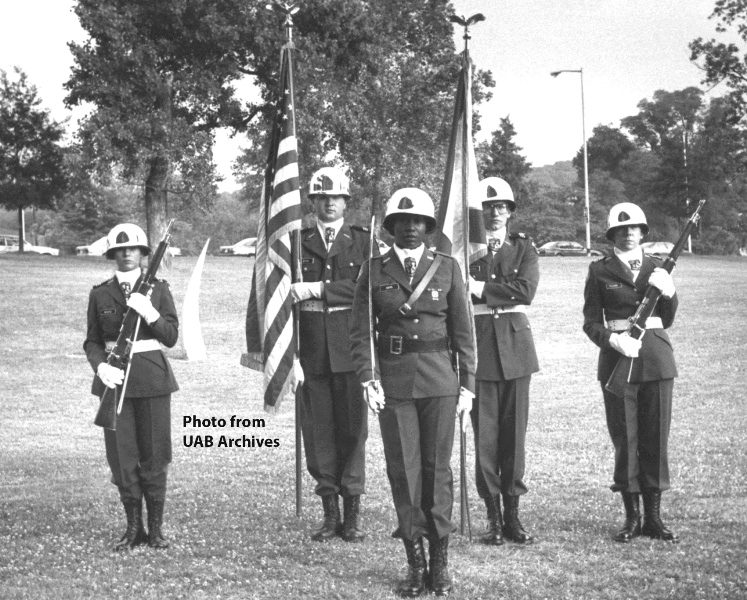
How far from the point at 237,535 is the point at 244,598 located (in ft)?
5.17

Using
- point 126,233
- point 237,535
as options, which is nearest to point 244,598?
point 237,535

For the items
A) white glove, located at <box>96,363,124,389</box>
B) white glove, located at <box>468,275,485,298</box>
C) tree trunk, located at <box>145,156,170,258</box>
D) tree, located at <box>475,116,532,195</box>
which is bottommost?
white glove, located at <box>96,363,124,389</box>

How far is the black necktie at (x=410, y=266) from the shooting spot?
662cm

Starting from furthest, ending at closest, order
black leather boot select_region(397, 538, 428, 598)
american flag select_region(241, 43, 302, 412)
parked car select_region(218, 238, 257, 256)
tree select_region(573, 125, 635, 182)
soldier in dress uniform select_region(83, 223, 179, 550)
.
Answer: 1. tree select_region(573, 125, 635, 182)
2. parked car select_region(218, 238, 257, 256)
3. american flag select_region(241, 43, 302, 412)
4. soldier in dress uniform select_region(83, 223, 179, 550)
5. black leather boot select_region(397, 538, 428, 598)

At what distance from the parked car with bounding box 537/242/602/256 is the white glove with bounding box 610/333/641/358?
4697 cm

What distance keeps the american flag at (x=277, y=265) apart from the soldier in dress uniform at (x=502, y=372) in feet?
5.05

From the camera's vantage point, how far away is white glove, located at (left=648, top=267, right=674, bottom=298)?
24.0 ft

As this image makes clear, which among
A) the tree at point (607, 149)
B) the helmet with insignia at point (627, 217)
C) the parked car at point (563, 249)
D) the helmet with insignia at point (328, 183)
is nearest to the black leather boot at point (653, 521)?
the helmet with insignia at point (627, 217)

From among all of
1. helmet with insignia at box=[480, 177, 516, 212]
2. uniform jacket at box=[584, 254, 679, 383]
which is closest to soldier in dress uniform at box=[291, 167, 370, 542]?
helmet with insignia at box=[480, 177, 516, 212]

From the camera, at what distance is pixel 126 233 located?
7543 mm

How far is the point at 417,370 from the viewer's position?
6473mm

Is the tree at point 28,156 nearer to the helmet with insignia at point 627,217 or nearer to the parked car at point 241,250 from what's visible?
the parked car at point 241,250

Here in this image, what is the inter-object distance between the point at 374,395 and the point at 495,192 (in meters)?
2.18

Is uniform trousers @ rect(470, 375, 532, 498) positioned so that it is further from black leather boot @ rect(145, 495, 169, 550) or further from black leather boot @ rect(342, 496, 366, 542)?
black leather boot @ rect(145, 495, 169, 550)
